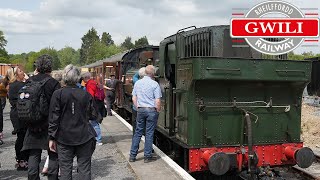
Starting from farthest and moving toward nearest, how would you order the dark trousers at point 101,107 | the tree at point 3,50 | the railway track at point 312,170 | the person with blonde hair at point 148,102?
1. the tree at point 3,50
2. the dark trousers at point 101,107
3. the railway track at point 312,170
4. the person with blonde hair at point 148,102

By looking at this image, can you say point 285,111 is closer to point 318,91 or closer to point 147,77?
point 147,77

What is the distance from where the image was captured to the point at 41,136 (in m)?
4.49

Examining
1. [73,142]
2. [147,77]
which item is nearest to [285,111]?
[147,77]

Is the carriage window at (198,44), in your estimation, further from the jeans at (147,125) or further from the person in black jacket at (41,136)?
the person in black jacket at (41,136)

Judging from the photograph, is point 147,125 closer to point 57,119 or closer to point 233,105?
point 233,105

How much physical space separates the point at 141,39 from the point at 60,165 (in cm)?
10739

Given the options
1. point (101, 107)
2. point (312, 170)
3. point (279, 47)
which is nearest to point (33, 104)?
point (101, 107)

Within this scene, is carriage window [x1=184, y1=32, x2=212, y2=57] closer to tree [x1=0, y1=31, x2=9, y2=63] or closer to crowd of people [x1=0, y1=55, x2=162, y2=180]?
crowd of people [x1=0, y1=55, x2=162, y2=180]

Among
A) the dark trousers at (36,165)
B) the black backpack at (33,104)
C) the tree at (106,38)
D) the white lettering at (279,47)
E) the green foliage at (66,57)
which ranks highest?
the tree at (106,38)

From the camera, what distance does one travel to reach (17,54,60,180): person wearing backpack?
14.1 feet

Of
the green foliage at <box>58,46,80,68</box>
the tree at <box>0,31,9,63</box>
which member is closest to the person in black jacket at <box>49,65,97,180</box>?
the tree at <box>0,31,9,63</box>

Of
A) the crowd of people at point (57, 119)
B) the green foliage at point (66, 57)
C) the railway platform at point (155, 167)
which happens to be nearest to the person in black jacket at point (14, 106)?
the crowd of people at point (57, 119)

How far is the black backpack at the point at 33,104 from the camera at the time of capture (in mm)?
4277

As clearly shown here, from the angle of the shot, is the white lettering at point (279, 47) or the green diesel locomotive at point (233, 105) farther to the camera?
the white lettering at point (279, 47)
